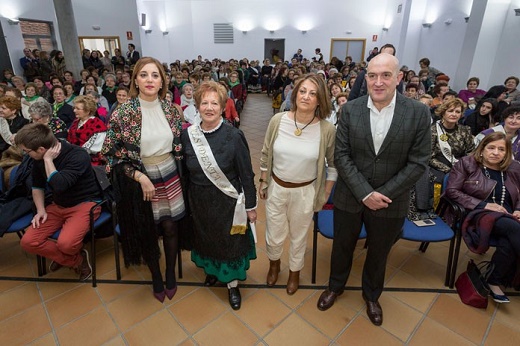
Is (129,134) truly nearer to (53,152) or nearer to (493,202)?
(53,152)

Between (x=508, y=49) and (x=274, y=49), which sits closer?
(x=508, y=49)

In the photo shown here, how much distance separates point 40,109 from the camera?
322 cm

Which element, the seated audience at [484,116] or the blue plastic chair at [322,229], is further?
the seated audience at [484,116]

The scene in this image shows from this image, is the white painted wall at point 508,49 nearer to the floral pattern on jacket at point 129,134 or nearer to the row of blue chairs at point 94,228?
the floral pattern on jacket at point 129,134

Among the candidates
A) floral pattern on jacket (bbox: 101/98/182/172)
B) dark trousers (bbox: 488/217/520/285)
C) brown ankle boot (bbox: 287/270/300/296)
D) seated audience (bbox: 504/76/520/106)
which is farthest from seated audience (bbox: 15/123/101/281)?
seated audience (bbox: 504/76/520/106)

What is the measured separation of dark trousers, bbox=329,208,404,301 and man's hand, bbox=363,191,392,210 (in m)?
0.13

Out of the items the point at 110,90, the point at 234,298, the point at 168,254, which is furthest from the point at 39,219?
the point at 110,90

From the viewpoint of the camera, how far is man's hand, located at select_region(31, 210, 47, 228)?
2.41 meters

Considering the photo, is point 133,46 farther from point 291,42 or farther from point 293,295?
point 293,295

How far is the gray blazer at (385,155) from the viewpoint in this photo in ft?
5.88

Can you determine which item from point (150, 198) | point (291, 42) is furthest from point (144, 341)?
point (291, 42)

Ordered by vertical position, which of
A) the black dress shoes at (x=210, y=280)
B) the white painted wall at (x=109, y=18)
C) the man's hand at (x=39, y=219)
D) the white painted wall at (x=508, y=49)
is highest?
the white painted wall at (x=109, y=18)

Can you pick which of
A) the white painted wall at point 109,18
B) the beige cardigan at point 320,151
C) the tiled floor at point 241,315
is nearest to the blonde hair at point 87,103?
the tiled floor at point 241,315

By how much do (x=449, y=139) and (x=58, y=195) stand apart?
3.60 meters
